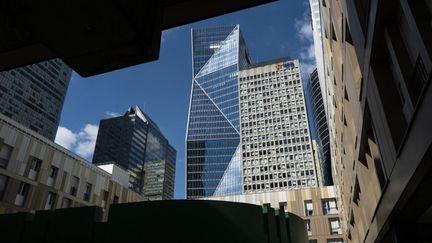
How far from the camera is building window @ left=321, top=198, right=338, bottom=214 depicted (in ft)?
165

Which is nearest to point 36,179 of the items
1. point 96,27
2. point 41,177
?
point 41,177

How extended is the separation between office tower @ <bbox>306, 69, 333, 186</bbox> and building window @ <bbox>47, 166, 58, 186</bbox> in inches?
5166

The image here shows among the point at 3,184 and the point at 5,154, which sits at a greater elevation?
the point at 5,154

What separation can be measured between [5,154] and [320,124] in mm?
152225

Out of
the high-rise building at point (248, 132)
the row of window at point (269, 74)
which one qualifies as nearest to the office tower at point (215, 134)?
the high-rise building at point (248, 132)

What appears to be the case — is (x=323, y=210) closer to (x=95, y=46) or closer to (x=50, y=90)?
(x=95, y=46)

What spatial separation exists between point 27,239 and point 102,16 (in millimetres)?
9584

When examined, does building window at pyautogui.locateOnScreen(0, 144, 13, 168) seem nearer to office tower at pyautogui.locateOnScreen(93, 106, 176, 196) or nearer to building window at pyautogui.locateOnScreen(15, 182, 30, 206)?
building window at pyautogui.locateOnScreen(15, 182, 30, 206)

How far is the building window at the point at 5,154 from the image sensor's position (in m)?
28.6

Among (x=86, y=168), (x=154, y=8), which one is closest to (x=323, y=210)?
(x=86, y=168)

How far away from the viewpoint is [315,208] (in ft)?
166

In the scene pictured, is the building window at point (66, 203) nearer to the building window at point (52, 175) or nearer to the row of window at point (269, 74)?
the building window at point (52, 175)

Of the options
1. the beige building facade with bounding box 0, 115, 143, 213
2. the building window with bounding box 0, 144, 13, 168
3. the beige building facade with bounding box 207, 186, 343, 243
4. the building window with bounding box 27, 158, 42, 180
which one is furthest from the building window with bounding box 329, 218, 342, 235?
the building window with bounding box 0, 144, 13, 168

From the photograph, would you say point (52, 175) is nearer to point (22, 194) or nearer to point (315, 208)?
point (22, 194)
